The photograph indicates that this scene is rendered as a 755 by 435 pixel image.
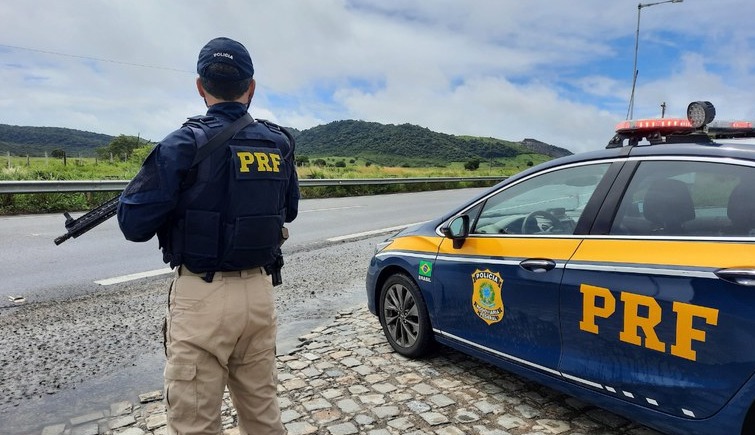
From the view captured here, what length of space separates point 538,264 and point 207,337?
1820 millimetres

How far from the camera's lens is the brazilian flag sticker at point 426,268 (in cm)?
380

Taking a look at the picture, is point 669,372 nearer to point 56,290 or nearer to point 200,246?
point 200,246

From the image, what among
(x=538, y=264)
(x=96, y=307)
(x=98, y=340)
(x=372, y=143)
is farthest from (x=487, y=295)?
(x=372, y=143)

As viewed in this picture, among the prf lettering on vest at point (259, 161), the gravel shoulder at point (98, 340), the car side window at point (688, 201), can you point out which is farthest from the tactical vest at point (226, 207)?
the gravel shoulder at point (98, 340)

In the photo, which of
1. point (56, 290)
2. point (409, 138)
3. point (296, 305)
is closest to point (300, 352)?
point (296, 305)

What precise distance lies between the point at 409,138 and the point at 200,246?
142988 millimetres

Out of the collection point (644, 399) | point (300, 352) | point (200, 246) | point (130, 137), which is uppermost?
point (130, 137)

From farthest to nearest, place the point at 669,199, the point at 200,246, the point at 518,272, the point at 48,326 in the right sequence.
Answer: the point at 48,326 → the point at 518,272 → the point at 669,199 → the point at 200,246

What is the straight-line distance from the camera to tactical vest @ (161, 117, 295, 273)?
2002mm

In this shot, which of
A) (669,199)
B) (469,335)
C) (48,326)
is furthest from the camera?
(48,326)

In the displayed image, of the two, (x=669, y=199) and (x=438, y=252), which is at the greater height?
(x=669, y=199)

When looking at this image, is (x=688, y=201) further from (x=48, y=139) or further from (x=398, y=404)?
(x=48, y=139)

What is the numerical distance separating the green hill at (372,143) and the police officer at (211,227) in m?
117

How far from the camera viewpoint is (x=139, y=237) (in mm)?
2025
